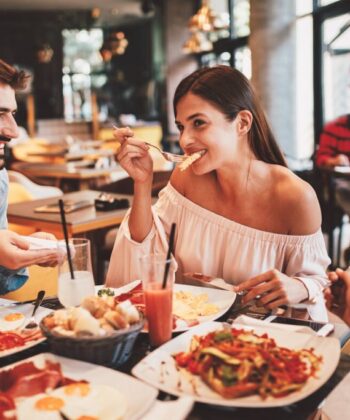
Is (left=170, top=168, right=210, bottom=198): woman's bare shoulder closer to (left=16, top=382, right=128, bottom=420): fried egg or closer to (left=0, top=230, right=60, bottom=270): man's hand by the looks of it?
(left=0, top=230, right=60, bottom=270): man's hand

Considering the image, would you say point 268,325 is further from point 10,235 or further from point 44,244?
point 10,235

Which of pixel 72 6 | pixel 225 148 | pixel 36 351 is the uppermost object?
pixel 72 6

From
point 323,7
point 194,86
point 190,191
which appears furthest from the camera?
point 323,7

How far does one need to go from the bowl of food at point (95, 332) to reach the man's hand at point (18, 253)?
0.35 m

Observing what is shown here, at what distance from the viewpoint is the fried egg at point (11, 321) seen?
1488 mm

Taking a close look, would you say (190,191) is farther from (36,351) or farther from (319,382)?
(319,382)

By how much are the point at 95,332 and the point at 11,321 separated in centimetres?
44

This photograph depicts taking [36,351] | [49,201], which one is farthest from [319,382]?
[49,201]

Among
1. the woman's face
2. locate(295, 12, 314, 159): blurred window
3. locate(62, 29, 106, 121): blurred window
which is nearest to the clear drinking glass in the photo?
the woman's face

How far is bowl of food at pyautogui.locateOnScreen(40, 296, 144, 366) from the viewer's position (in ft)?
3.90

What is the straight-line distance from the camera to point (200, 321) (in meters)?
1.52

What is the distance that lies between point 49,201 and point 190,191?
195cm

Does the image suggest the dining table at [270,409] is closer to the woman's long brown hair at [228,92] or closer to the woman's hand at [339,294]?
the woman's hand at [339,294]

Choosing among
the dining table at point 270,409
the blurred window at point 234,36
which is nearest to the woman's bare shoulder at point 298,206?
the dining table at point 270,409
